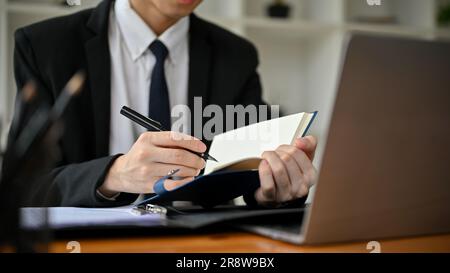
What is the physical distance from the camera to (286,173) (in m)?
0.75

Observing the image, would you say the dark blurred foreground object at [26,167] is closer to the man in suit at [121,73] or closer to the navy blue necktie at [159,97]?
the man in suit at [121,73]

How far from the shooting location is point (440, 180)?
0.48 meters

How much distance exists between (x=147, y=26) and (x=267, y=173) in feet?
2.19

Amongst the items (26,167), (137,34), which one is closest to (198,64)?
(137,34)

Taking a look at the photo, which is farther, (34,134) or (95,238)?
(95,238)

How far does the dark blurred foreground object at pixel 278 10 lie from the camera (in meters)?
2.46

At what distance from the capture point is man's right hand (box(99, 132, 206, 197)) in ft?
2.42

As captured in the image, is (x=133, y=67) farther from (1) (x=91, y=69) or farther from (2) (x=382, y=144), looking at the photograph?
(2) (x=382, y=144)

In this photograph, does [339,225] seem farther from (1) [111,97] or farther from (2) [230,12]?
(2) [230,12]

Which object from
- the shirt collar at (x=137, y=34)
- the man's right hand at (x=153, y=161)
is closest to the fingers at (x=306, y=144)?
the man's right hand at (x=153, y=161)

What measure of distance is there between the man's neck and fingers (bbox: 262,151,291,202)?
2.24 feet

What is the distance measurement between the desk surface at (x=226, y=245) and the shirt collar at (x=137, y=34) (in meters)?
0.76

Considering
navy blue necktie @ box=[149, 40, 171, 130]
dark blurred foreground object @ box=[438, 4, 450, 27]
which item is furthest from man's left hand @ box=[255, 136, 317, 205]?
dark blurred foreground object @ box=[438, 4, 450, 27]

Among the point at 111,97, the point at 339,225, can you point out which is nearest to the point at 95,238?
the point at 339,225
